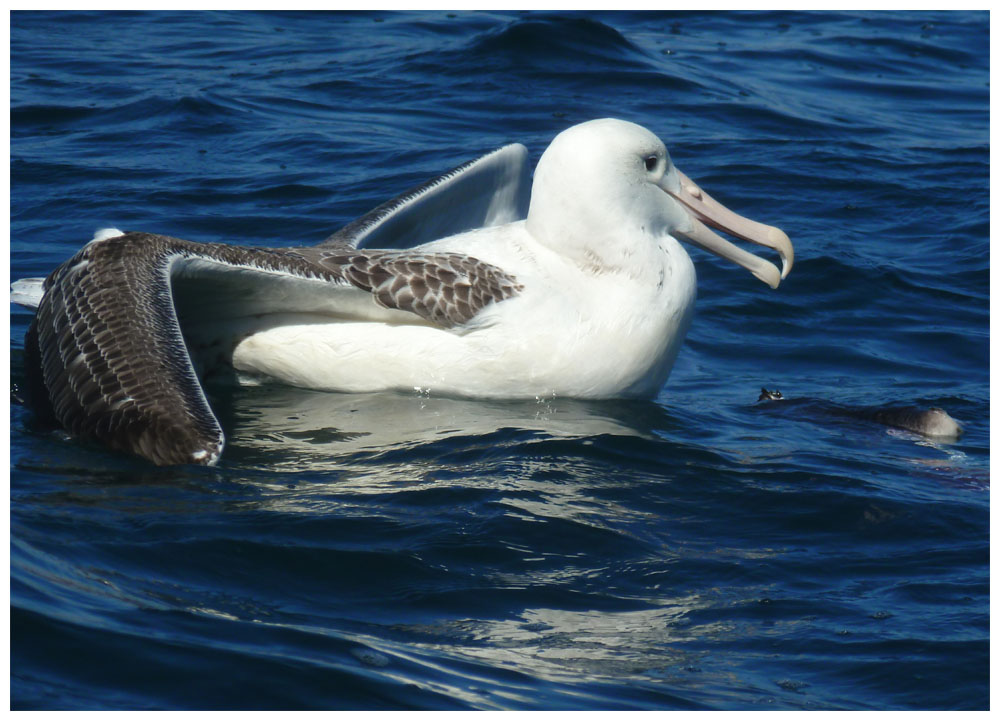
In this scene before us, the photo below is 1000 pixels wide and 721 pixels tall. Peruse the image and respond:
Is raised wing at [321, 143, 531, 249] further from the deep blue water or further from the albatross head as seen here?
the deep blue water

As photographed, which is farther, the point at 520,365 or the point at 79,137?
the point at 79,137

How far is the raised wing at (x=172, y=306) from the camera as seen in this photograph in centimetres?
683

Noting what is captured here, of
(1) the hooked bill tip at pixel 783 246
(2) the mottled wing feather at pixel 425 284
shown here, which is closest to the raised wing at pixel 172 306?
(2) the mottled wing feather at pixel 425 284

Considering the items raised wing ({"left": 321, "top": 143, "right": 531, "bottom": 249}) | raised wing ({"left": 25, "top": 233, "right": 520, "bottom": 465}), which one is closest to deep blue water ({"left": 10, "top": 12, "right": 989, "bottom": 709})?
raised wing ({"left": 25, "top": 233, "right": 520, "bottom": 465})

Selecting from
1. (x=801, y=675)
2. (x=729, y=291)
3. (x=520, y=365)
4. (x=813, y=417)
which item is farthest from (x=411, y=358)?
(x=729, y=291)

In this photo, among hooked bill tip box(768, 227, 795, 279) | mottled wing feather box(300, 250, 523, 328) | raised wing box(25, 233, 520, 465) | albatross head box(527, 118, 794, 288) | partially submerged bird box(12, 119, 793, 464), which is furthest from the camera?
hooked bill tip box(768, 227, 795, 279)

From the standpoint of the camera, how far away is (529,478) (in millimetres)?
7395

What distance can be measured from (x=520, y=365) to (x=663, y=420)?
1.07 metres

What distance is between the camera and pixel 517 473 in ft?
24.4

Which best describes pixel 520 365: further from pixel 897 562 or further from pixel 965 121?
pixel 965 121

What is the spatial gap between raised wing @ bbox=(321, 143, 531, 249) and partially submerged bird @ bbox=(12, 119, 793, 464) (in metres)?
0.81

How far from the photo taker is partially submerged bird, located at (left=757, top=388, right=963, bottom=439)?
8703 millimetres

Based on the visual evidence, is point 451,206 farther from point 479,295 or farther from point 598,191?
point 479,295

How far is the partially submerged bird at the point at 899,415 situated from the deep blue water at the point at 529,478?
0.42 ft
